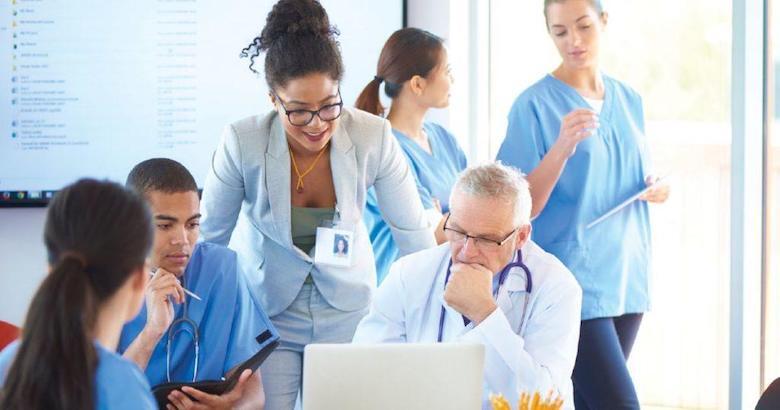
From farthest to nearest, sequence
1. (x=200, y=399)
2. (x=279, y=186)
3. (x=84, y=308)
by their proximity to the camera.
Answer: (x=279, y=186) → (x=200, y=399) → (x=84, y=308)

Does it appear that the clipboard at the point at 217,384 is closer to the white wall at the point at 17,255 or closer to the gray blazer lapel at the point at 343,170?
the gray blazer lapel at the point at 343,170

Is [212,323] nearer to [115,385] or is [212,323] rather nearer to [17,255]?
[115,385]

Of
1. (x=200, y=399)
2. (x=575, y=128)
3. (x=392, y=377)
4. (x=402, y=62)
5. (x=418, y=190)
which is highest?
(x=402, y=62)

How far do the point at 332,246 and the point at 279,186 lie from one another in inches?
8.2

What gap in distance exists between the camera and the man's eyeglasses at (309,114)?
108 inches

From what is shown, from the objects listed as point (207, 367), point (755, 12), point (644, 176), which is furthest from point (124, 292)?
point (755, 12)

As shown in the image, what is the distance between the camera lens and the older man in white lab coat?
236cm

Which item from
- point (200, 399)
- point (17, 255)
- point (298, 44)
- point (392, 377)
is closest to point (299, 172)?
point (298, 44)

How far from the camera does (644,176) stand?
11.1ft

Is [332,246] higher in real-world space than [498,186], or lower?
lower

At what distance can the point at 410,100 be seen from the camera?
3.53 meters

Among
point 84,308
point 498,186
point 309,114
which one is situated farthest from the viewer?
point 309,114

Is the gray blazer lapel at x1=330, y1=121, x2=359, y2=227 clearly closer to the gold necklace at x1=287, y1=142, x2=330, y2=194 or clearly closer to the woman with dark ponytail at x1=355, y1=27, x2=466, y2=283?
the gold necklace at x1=287, y1=142, x2=330, y2=194

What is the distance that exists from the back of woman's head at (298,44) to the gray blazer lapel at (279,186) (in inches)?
7.3
